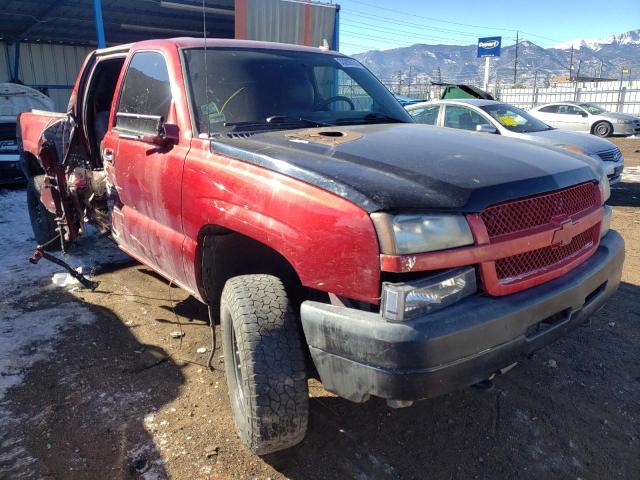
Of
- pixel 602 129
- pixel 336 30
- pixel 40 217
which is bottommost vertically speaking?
pixel 40 217

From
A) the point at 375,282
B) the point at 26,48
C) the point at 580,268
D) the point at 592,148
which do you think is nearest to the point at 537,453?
the point at 580,268

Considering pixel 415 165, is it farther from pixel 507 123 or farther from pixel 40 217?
pixel 507 123

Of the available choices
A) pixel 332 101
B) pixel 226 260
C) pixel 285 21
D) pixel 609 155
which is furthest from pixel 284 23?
pixel 226 260

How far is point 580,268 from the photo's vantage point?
2436 mm

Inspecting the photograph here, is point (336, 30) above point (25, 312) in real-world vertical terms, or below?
→ above

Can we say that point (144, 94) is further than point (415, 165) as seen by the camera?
Yes

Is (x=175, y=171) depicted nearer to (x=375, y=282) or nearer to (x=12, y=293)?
(x=375, y=282)

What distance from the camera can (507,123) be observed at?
8.33m

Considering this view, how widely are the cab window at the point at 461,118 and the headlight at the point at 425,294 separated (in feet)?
22.6

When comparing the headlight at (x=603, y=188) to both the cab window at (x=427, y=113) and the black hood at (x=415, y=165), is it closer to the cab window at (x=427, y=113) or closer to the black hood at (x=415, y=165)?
the black hood at (x=415, y=165)

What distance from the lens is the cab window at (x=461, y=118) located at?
8.41 metres

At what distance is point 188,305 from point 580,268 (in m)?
2.96

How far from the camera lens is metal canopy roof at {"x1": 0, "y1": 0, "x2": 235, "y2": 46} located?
11.1m

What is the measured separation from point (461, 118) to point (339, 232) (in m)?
7.22
